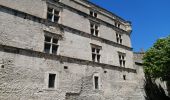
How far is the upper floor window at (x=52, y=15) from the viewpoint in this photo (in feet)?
51.2

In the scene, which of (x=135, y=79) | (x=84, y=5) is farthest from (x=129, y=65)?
(x=84, y=5)

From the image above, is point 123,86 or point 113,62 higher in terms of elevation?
point 113,62

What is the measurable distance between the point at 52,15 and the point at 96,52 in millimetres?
5809

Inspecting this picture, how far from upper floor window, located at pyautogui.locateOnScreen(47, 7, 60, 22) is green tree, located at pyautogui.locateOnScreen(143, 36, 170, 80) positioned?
38.4 ft

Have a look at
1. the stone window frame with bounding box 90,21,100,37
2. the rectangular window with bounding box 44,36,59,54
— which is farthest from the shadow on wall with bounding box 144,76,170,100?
the rectangular window with bounding box 44,36,59,54

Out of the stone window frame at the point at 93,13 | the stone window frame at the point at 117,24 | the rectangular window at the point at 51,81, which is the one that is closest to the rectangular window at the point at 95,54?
the stone window frame at the point at 93,13

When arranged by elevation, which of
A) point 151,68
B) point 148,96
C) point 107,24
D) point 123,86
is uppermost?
point 107,24

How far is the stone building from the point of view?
40.3ft

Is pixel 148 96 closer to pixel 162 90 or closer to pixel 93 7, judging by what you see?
pixel 162 90

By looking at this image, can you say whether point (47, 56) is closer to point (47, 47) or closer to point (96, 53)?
point (47, 47)

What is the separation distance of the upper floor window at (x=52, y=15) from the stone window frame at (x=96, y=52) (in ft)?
15.1

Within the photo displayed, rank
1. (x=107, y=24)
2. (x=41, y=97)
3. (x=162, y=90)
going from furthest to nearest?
(x=162, y=90)
(x=107, y=24)
(x=41, y=97)

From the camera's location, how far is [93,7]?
808 inches

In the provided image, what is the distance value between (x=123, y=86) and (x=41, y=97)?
Answer: 1011 centimetres
